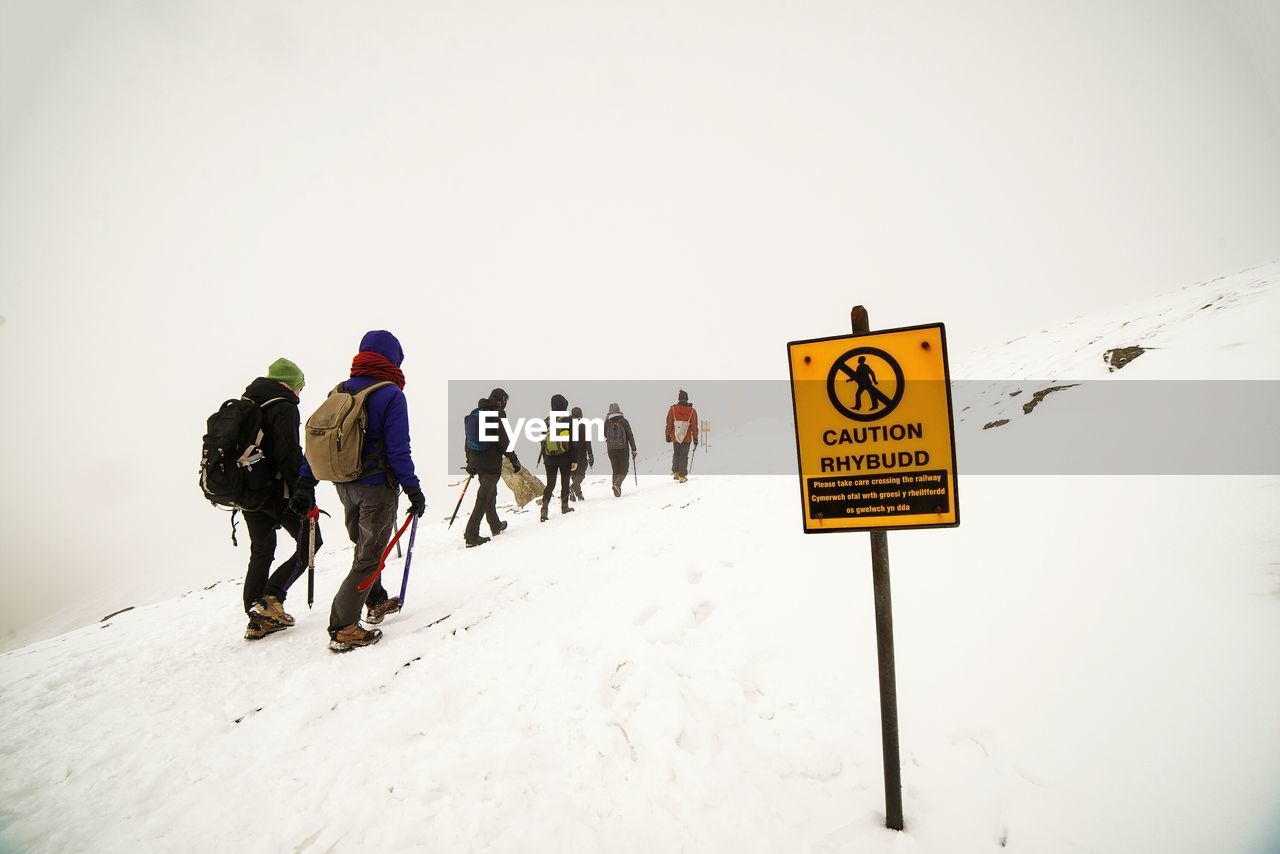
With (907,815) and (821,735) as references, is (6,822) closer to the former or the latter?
(821,735)

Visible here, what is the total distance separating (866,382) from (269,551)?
5968mm

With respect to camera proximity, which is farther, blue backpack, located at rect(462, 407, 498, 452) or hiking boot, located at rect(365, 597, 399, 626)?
blue backpack, located at rect(462, 407, 498, 452)

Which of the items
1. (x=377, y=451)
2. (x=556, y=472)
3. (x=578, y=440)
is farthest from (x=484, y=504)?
(x=377, y=451)

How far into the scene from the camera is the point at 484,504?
29.9ft

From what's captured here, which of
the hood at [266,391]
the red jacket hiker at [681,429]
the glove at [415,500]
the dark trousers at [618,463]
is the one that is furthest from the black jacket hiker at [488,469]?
the red jacket hiker at [681,429]

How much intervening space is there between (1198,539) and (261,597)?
26.5 feet

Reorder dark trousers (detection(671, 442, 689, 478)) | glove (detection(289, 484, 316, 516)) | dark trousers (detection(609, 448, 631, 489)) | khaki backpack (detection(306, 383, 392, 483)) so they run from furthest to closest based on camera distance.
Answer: dark trousers (detection(671, 442, 689, 478)) → dark trousers (detection(609, 448, 631, 489)) → glove (detection(289, 484, 316, 516)) → khaki backpack (detection(306, 383, 392, 483))

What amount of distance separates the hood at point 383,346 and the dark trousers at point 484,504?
4.00 m

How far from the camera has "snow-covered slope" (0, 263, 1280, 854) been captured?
2369 millimetres

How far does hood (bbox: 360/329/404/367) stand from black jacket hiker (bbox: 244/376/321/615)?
3.00ft

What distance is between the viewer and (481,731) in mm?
3230

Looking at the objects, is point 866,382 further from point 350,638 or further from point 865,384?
point 350,638

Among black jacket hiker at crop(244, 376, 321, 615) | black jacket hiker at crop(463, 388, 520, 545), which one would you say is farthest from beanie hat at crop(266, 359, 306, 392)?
black jacket hiker at crop(463, 388, 520, 545)

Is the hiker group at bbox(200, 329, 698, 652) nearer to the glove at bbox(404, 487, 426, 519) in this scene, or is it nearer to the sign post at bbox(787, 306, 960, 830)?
the glove at bbox(404, 487, 426, 519)
